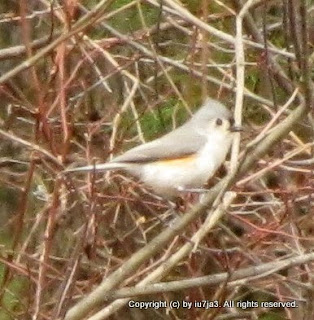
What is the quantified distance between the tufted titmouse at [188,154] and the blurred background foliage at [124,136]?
0.34ft

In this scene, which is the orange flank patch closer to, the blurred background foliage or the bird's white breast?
the bird's white breast

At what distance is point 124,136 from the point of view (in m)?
3.52

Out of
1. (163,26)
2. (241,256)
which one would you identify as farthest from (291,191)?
(163,26)

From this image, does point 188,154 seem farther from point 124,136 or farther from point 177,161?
point 124,136

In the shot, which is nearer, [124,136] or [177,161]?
[177,161]

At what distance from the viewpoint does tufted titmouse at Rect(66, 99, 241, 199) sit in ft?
10.3

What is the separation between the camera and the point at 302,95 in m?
2.27

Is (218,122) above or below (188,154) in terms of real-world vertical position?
above

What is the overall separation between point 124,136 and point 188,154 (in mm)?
364

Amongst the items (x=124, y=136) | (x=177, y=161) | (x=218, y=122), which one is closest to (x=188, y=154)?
(x=177, y=161)

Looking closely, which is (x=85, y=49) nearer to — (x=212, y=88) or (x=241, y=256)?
(x=212, y=88)

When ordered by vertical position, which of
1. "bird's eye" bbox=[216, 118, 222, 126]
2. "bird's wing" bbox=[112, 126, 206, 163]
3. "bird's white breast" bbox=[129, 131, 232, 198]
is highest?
"bird's eye" bbox=[216, 118, 222, 126]

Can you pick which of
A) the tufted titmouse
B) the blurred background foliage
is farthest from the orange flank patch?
the blurred background foliage

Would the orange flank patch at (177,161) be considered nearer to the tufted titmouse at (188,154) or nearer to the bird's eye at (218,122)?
the tufted titmouse at (188,154)
